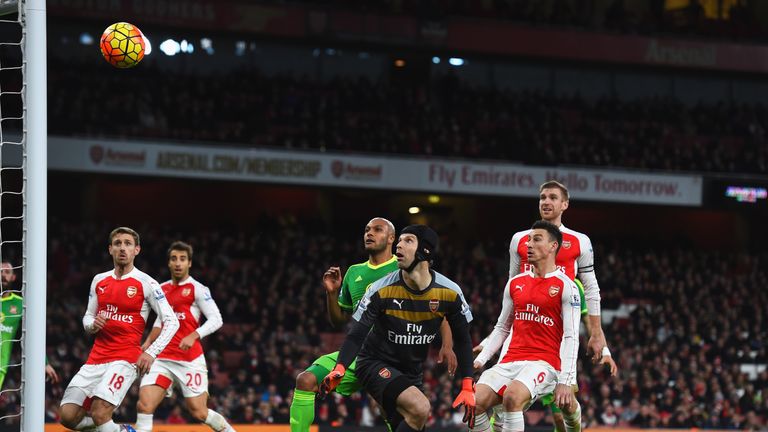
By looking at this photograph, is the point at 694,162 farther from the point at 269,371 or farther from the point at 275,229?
the point at 269,371

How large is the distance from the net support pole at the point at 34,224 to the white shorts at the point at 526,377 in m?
3.73

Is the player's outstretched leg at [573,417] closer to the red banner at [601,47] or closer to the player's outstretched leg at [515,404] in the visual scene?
the player's outstretched leg at [515,404]

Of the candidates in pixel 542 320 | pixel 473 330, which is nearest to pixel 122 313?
pixel 542 320

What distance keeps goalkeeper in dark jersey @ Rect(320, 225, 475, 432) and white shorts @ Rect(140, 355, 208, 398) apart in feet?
10.5

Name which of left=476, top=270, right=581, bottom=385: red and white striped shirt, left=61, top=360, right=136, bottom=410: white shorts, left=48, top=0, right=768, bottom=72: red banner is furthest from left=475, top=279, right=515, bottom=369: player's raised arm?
left=48, top=0, right=768, bottom=72: red banner

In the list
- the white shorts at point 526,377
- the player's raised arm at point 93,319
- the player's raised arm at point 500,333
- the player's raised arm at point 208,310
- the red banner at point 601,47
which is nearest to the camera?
the white shorts at point 526,377

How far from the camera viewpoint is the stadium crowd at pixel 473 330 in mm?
21078

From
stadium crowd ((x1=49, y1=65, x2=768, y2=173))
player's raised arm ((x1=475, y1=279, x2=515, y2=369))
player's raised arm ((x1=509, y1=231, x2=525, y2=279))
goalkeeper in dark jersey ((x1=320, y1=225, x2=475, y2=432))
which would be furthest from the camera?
stadium crowd ((x1=49, y1=65, x2=768, y2=173))

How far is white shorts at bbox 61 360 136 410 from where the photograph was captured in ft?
33.6

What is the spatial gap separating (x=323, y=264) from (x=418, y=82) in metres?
7.17

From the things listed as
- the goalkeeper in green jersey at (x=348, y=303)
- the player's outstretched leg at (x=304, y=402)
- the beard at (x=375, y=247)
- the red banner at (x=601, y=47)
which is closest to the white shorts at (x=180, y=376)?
the goalkeeper in green jersey at (x=348, y=303)

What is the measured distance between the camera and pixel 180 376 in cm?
1184

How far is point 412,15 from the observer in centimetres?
3027

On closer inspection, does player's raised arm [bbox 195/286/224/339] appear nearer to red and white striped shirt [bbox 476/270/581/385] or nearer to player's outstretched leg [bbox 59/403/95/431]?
player's outstretched leg [bbox 59/403/95/431]
